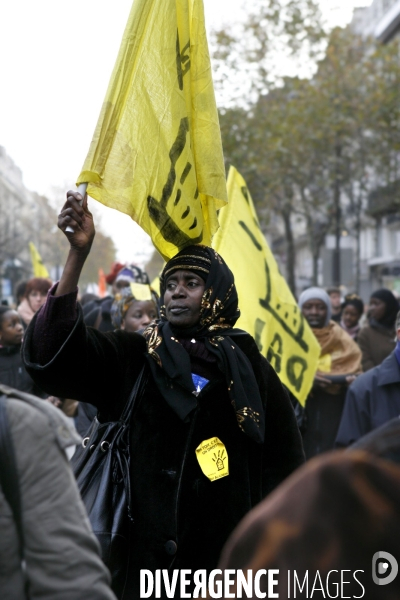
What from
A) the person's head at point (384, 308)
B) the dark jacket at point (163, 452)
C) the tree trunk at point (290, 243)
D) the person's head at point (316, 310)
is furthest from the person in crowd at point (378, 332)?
the tree trunk at point (290, 243)

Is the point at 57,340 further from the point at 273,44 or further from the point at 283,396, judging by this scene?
the point at 273,44

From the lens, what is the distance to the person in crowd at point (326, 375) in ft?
24.3

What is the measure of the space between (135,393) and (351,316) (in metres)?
8.19

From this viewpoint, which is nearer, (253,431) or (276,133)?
(253,431)

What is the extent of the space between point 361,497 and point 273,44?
80.4 feet

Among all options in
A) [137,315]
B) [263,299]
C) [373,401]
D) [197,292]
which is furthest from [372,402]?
[197,292]

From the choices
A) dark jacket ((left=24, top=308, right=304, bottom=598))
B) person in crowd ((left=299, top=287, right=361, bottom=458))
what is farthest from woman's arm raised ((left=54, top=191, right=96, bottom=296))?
person in crowd ((left=299, top=287, right=361, bottom=458))

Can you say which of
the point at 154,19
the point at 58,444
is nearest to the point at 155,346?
the point at 154,19

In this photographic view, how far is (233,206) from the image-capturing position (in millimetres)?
5934

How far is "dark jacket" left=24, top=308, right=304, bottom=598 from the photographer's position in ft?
10.4

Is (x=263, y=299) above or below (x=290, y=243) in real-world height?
below

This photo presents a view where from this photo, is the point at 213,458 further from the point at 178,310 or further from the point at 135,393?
the point at 178,310

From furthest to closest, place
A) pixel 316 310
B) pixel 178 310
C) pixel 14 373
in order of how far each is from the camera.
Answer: pixel 316 310 → pixel 14 373 → pixel 178 310

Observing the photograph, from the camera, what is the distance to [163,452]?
3.28m
